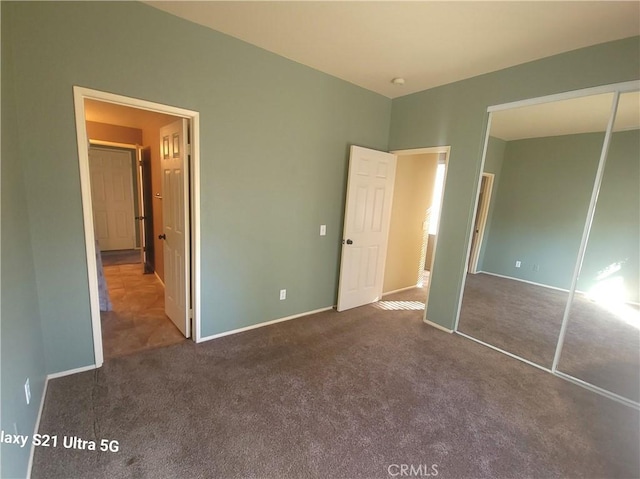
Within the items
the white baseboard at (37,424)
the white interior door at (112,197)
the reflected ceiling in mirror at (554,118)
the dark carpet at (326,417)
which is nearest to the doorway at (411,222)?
the reflected ceiling in mirror at (554,118)

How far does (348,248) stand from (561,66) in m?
2.53

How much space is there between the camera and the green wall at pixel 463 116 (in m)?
2.16

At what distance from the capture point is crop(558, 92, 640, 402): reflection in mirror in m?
2.25

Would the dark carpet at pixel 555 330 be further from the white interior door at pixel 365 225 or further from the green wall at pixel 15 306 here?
the green wall at pixel 15 306

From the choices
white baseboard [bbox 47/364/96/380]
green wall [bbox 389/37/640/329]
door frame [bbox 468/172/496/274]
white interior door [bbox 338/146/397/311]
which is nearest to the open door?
white baseboard [bbox 47/364/96/380]

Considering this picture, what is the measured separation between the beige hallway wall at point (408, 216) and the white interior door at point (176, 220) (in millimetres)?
2737

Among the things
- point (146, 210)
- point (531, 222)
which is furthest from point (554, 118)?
point (146, 210)

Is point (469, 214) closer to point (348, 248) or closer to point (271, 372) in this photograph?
point (348, 248)

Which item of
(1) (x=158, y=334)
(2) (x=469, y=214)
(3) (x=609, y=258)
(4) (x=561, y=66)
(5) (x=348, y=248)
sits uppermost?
(4) (x=561, y=66)

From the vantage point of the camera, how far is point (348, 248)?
3.41 m

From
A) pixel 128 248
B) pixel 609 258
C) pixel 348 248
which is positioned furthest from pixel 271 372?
pixel 128 248

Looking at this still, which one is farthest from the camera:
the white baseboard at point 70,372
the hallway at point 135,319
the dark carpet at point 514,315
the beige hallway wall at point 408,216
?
the beige hallway wall at point 408,216

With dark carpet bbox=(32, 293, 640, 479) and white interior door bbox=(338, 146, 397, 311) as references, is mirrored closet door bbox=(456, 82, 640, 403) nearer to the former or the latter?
dark carpet bbox=(32, 293, 640, 479)

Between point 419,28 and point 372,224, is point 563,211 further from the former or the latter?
point 419,28
